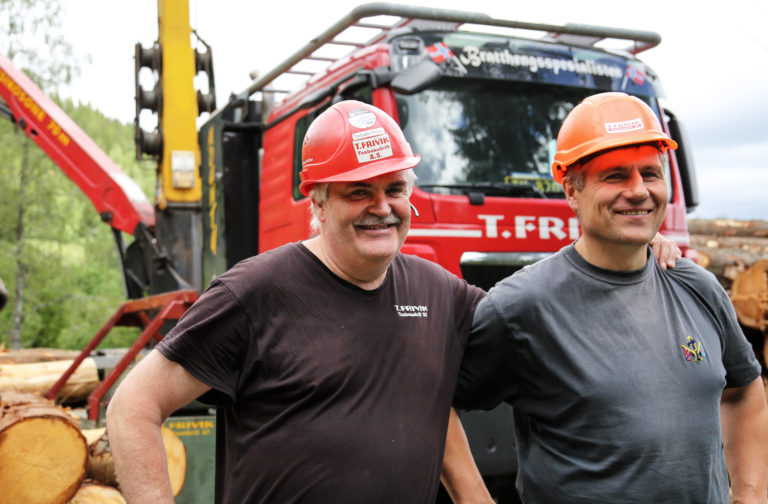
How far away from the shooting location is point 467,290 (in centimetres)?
251

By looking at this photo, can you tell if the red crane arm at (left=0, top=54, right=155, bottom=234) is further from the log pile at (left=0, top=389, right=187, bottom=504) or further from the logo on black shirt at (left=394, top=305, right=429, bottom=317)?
the logo on black shirt at (left=394, top=305, right=429, bottom=317)

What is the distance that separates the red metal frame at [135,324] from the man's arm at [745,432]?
4.22m

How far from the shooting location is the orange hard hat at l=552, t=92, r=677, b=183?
2248 millimetres

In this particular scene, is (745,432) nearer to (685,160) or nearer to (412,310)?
(412,310)

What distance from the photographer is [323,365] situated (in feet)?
6.62

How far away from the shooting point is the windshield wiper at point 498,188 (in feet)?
15.4

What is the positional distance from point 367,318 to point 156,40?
621cm

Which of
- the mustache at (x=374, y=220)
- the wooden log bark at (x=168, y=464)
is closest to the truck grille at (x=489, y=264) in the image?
the wooden log bark at (x=168, y=464)

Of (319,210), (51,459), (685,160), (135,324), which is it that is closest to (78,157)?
(135,324)

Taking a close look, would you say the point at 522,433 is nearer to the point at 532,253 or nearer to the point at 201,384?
the point at 201,384

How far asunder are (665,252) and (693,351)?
1.30ft

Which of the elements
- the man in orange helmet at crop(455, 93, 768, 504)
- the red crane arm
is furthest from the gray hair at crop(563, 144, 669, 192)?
the red crane arm

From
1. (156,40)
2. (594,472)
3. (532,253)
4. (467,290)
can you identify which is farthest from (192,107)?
(594,472)

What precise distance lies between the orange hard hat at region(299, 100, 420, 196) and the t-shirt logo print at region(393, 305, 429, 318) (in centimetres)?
38
